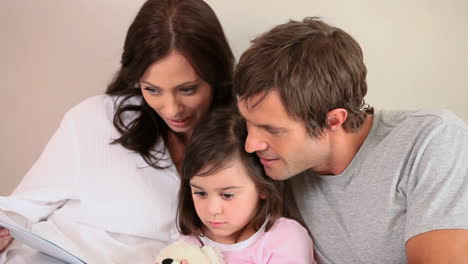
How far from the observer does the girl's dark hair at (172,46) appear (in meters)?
1.50

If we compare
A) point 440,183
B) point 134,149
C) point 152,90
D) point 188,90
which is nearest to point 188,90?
point 188,90

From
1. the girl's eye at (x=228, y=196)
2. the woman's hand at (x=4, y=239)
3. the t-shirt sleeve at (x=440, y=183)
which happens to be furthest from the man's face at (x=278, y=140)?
the woman's hand at (x=4, y=239)

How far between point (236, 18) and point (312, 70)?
0.66 m

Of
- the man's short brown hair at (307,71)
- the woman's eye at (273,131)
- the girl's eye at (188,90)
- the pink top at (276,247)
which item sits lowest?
the pink top at (276,247)

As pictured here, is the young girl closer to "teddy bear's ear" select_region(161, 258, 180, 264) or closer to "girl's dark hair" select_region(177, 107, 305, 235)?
"girl's dark hair" select_region(177, 107, 305, 235)

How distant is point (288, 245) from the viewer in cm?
140

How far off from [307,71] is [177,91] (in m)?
0.44

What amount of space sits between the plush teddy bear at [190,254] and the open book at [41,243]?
0.23m

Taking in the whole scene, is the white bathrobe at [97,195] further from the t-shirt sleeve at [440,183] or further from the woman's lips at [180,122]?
the t-shirt sleeve at [440,183]

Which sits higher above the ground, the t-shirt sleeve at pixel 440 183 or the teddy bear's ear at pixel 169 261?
the t-shirt sleeve at pixel 440 183

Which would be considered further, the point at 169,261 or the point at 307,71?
the point at 169,261

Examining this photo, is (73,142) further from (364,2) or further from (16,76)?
(364,2)

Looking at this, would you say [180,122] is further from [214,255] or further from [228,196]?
[214,255]

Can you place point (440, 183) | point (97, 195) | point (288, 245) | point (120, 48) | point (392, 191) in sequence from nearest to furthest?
point (440, 183), point (392, 191), point (288, 245), point (97, 195), point (120, 48)
